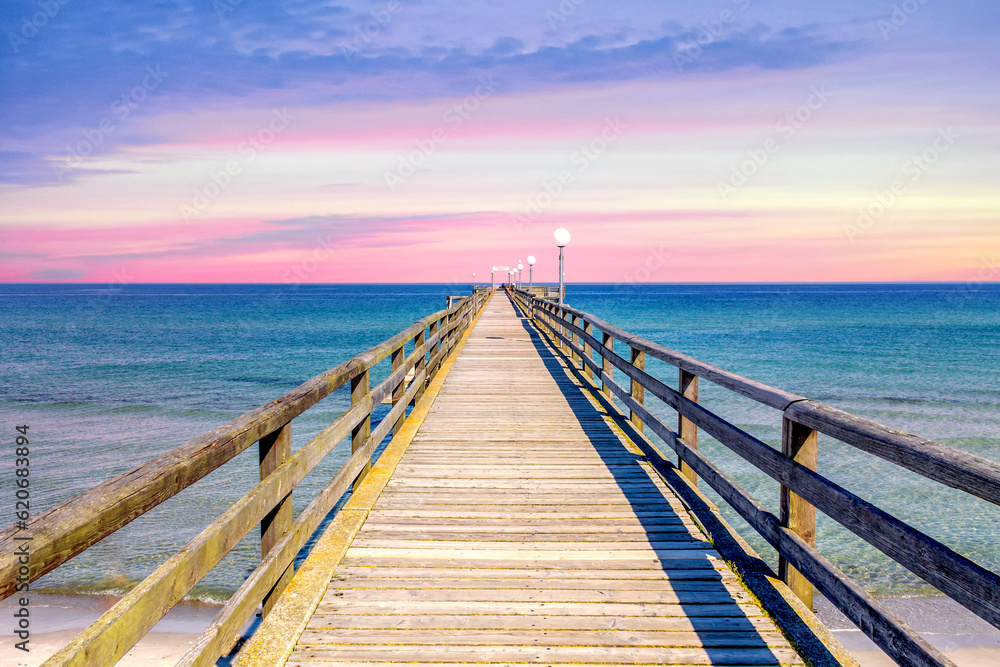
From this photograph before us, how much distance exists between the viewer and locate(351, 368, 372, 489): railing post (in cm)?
462

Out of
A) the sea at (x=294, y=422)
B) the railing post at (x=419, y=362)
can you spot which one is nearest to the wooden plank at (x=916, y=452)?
the railing post at (x=419, y=362)

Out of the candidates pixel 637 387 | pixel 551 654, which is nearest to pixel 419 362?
pixel 637 387

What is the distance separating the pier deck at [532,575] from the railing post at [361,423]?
0.28 meters

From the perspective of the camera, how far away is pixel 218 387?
23.7 m

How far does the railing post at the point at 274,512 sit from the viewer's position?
2.97 meters

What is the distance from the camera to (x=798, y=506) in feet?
9.84

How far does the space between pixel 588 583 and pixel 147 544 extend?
7489 mm

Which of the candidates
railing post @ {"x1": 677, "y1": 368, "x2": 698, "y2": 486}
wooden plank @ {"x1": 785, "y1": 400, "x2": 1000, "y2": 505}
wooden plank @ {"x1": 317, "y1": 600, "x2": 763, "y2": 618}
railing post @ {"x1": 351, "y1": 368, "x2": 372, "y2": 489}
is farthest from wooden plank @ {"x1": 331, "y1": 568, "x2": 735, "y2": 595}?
railing post @ {"x1": 351, "y1": 368, "x2": 372, "y2": 489}

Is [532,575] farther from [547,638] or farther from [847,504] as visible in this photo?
[847,504]

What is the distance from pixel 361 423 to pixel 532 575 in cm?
209

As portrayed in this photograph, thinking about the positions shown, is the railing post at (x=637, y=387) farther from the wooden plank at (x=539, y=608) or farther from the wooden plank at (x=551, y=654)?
the wooden plank at (x=551, y=654)

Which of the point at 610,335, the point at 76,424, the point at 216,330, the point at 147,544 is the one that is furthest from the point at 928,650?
the point at 216,330

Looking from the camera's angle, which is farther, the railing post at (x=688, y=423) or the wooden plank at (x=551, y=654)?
the railing post at (x=688, y=423)

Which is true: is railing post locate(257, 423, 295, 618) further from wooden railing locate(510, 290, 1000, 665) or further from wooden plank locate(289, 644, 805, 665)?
wooden railing locate(510, 290, 1000, 665)
